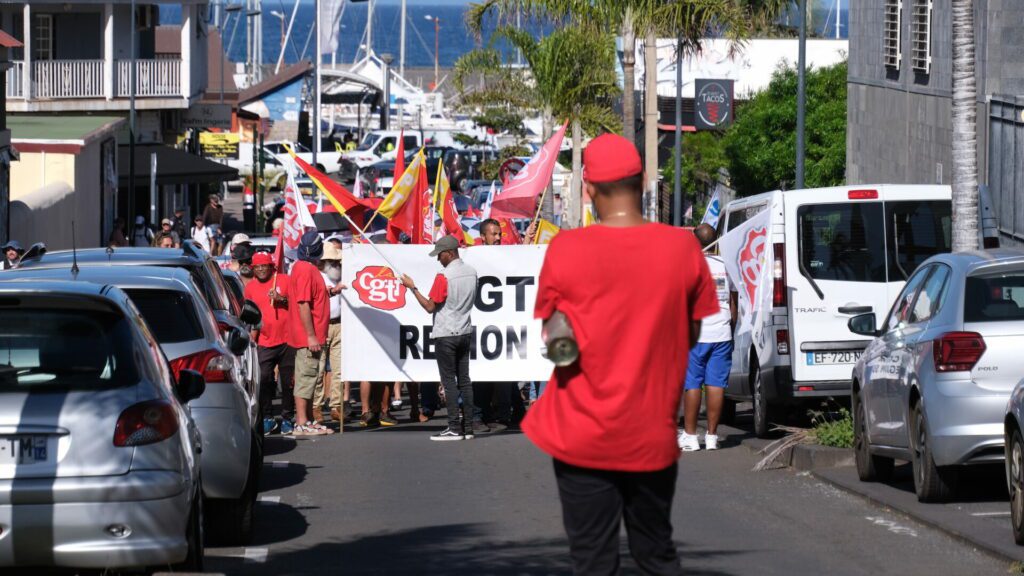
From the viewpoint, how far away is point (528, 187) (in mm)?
19547

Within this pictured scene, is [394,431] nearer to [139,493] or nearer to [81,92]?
[139,493]

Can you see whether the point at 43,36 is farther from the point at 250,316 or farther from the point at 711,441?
the point at 711,441

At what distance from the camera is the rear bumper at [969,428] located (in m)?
9.99

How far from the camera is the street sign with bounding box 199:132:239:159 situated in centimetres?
6322

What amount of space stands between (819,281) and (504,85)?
3609cm

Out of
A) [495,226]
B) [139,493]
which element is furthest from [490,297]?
[139,493]

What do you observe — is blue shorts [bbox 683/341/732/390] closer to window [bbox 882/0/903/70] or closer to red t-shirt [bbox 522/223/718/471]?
red t-shirt [bbox 522/223/718/471]

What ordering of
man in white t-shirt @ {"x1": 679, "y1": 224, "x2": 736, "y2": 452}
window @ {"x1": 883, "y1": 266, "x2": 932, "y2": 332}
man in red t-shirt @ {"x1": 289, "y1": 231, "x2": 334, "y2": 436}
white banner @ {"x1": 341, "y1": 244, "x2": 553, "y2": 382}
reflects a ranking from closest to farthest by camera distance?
1. window @ {"x1": 883, "y1": 266, "x2": 932, "y2": 332}
2. man in white t-shirt @ {"x1": 679, "y1": 224, "x2": 736, "y2": 452}
3. man in red t-shirt @ {"x1": 289, "y1": 231, "x2": 334, "y2": 436}
4. white banner @ {"x1": 341, "y1": 244, "x2": 553, "y2": 382}

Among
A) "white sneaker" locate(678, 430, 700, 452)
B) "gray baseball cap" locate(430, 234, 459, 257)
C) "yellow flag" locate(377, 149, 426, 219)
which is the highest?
"yellow flag" locate(377, 149, 426, 219)

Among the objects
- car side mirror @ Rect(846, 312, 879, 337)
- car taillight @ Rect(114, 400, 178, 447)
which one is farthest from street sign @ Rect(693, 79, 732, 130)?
car taillight @ Rect(114, 400, 178, 447)

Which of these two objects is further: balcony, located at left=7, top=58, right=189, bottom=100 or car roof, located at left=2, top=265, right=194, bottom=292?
balcony, located at left=7, top=58, right=189, bottom=100

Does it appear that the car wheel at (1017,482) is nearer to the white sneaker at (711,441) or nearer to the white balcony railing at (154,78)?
the white sneaker at (711,441)

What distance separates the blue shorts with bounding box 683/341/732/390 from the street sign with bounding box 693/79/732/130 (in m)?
27.6

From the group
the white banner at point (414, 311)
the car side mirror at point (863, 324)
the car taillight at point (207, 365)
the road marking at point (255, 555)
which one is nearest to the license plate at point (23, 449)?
the road marking at point (255, 555)
